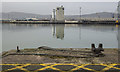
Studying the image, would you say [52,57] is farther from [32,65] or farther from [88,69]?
[88,69]

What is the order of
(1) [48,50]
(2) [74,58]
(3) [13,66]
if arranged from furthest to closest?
(1) [48,50] < (2) [74,58] < (3) [13,66]

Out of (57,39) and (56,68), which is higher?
(56,68)

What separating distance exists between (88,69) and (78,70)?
21.2 inches

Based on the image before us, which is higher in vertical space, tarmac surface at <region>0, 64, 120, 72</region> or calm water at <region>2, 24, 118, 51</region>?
tarmac surface at <region>0, 64, 120, 72</region>

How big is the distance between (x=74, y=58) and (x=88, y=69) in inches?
86.3

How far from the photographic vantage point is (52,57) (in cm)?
898

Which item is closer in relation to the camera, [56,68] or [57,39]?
[56,68]

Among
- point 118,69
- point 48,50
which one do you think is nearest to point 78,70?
point 118,69

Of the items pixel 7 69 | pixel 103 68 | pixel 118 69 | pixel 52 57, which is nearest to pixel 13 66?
pixel 7 69

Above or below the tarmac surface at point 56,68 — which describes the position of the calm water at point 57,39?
below

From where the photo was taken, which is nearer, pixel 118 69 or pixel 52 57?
pixel 118 69

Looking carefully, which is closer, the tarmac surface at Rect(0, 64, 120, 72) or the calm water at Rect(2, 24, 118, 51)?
the tarmac surface at Rect(0, 64, 120, 72)

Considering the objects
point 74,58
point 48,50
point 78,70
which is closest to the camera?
point 78,70

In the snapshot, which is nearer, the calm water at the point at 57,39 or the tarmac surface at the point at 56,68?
the tarmac surface at the point at 56,68
